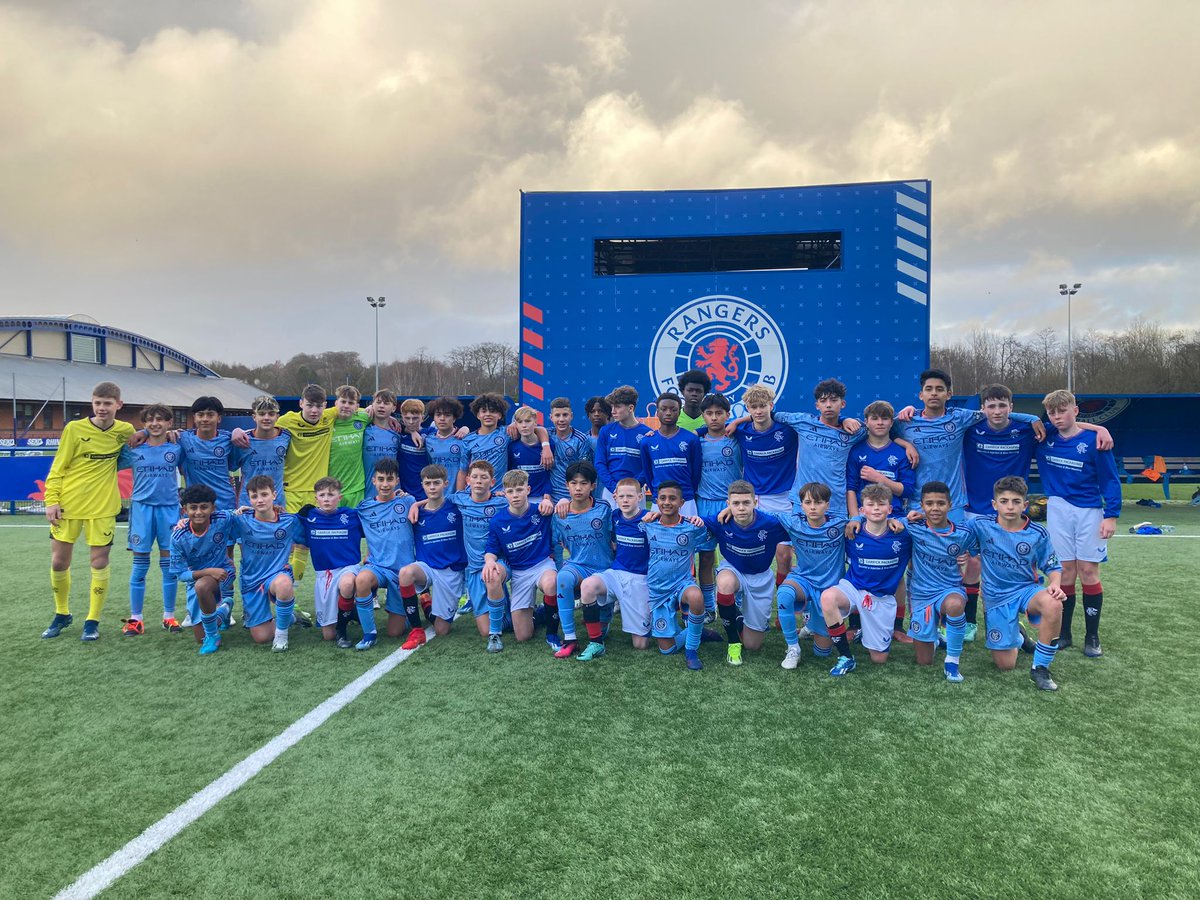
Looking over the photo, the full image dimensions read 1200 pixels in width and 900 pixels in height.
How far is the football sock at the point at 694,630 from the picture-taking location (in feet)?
13.3

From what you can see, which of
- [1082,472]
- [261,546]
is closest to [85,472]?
[261,546]

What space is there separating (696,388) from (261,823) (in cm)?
384

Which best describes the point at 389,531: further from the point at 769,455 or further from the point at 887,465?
the point at 887,465

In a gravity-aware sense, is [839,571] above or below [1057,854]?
above

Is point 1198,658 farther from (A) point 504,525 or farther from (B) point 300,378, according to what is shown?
(B) point 300,378

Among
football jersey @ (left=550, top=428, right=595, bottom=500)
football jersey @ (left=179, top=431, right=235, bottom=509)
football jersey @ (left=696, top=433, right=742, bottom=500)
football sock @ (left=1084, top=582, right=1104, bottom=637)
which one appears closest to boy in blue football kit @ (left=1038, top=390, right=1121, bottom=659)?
football sock @ (left=1084, top=582, right=1104, bottom=637)

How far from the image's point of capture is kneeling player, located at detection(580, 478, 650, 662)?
4410mm

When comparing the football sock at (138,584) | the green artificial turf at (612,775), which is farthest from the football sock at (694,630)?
the football sock at (138,584)

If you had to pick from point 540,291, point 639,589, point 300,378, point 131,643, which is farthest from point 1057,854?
point 300,378

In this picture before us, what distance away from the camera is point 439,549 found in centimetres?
486

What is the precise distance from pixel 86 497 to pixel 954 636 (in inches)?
231

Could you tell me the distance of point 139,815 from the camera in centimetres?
250

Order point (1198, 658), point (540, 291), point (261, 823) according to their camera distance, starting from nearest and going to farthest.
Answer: point (261, 823), point (1198, 658), point (540, 291)

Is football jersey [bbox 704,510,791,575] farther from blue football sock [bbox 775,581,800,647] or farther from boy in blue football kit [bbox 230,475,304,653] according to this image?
boy in blue football kit [bbox 230,475,304,653]
